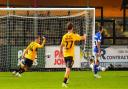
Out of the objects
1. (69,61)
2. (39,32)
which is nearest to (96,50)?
(69,61)

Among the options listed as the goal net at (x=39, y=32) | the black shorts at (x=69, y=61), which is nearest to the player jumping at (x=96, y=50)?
the goal net at (x=39, y=32)

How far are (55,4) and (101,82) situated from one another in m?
13.2

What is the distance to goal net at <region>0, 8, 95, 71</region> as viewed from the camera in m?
29.6

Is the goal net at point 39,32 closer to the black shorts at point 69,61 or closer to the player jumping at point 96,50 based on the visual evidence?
the player jumping at point 96,50

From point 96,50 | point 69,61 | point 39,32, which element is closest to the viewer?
point 69,61

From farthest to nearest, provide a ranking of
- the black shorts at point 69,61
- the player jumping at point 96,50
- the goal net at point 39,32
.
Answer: the goal net at point 39,32 < the player jumping at point 96,50 < the black shorts at point 69,61

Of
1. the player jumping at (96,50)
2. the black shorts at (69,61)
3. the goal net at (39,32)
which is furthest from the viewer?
the goal net at (39,32)

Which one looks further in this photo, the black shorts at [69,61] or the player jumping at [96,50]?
the player jumping at [96,50]

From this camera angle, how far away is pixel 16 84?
847 inches

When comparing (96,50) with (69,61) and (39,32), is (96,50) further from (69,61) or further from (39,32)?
(39,32)

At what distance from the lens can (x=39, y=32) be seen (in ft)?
99.1

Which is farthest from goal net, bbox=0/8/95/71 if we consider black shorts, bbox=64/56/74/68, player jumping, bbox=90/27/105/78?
black shorts, bbox=64/56/74/68

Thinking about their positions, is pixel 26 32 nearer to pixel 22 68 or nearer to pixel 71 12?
pixel 71 12

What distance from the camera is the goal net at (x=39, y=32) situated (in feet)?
97.2
